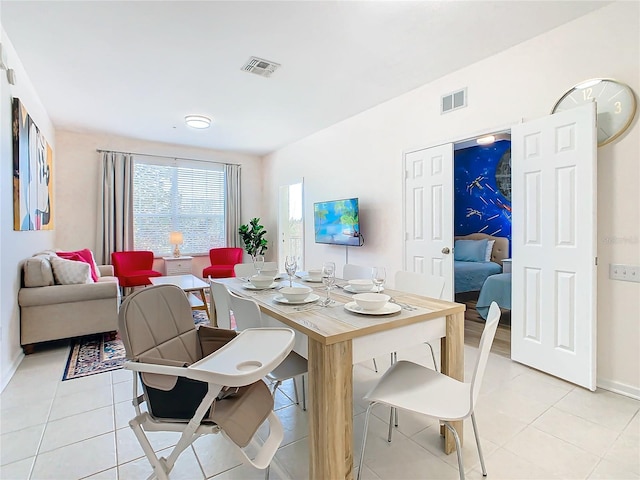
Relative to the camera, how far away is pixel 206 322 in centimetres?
410

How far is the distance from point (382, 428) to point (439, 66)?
10.4 ft

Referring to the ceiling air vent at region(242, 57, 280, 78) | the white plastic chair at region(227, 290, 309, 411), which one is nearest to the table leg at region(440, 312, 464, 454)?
the white plastic chair at region(227, 290, 309, 411)

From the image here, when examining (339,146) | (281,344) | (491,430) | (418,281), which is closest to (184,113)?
(339,146)

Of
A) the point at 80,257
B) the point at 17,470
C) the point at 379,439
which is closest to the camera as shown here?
the point at 17,470

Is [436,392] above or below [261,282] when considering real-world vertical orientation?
below

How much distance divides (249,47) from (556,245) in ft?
9.86

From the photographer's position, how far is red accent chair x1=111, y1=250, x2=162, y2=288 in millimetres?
5117

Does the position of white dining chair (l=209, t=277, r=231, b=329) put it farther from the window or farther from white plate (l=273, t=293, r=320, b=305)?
the window

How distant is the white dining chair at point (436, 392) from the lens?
1262mm

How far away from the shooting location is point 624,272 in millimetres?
2279

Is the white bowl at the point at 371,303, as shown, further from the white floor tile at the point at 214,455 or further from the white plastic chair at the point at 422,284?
the white floor tile at the point at 214,455

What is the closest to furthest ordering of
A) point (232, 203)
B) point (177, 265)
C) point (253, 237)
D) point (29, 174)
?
point (29, 174)
point (177, 265)
point (253, 237)
point (232, 203)

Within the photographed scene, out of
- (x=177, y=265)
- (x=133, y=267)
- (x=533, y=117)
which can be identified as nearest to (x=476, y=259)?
(x=533, y=117)

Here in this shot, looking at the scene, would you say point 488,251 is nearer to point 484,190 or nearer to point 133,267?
point 484,190
